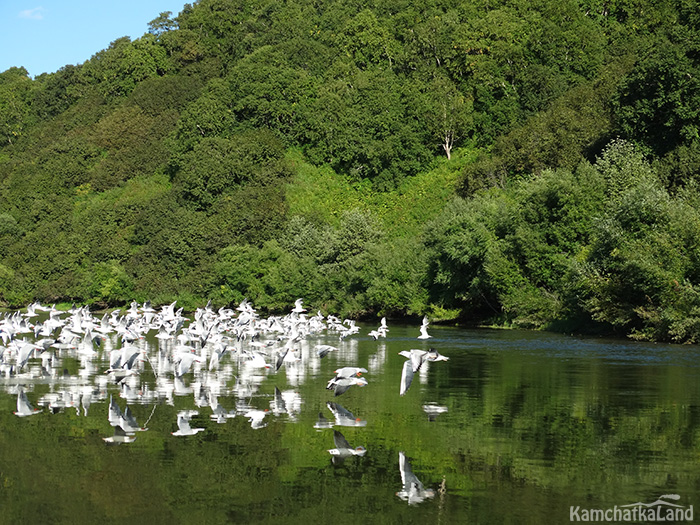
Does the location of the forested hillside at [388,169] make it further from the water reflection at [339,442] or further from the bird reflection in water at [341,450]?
the bird reflection in water at [341,450]

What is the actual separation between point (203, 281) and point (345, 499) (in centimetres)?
7158

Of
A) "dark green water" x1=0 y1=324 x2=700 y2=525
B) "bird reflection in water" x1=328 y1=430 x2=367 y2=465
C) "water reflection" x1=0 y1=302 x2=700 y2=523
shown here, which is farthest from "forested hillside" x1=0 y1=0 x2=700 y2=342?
"bird reflection in water" x1=328 y1=430 x2=367 y2=465

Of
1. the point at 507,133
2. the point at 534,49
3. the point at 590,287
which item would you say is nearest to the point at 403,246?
the point at 590,287

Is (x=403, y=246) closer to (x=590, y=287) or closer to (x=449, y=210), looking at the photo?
(x=449, y=210)

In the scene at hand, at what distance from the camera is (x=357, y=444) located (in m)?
19.1

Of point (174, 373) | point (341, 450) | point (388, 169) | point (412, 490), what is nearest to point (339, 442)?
point (341, 450)

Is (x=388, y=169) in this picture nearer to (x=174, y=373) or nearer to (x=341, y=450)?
(x=174, y=373)

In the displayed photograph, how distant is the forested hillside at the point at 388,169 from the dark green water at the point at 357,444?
18952mm

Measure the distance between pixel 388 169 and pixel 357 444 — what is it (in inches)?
3159

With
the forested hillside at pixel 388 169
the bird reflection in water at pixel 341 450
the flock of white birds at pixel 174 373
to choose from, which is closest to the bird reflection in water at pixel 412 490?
the flock of white birds at pixel 174 373

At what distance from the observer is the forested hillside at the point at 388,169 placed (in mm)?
53875

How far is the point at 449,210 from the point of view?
6344 centimetres

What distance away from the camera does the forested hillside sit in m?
53.9

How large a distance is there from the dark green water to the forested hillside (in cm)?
1895
